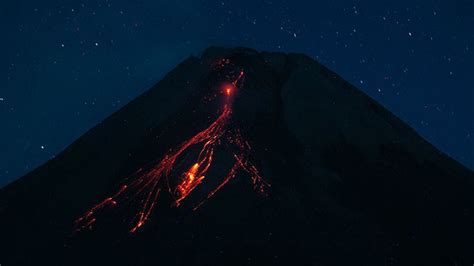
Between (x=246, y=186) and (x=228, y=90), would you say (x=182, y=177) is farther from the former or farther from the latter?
(x=228, y=90)

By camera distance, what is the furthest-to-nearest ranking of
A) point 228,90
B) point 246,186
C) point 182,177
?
point 228,90 < point 182,177 < point 246,186

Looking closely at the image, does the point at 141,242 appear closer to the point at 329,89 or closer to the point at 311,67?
the point at 329,89

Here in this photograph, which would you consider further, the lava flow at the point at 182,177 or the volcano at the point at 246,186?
the lava flow at the point at 182,177

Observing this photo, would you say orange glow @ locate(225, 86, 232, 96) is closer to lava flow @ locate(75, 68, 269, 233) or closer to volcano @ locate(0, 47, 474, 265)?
volcano @ locate(0, 47, 474, 265)

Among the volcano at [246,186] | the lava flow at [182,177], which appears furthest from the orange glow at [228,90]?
the lava flow at [182,177]

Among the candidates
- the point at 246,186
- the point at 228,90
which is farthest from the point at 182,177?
the point at 228,90

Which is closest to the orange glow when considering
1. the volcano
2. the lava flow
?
the volcano

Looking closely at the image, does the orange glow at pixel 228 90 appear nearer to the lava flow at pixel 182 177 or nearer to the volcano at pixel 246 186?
the volcano at pixel 246 186
